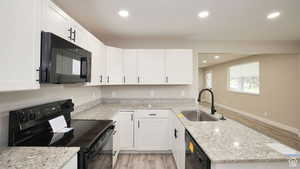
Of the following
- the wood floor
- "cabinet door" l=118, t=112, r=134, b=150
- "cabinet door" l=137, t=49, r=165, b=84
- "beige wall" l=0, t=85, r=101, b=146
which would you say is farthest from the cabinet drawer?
"beige wall" l=0, t=85, r=101, b=146

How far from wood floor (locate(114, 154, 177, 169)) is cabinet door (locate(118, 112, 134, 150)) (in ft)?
0.61

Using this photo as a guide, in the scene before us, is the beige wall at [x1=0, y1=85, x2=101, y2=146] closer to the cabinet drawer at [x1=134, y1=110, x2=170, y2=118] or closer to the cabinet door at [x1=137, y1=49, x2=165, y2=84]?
the cabinet drawer at [x1=134, y1=110, x2=170, y2=118]

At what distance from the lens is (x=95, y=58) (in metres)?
2.20

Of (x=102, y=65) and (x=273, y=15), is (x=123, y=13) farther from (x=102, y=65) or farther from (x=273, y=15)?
Result: (x=273, y=15)

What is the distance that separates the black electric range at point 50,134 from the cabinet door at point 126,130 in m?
0.97

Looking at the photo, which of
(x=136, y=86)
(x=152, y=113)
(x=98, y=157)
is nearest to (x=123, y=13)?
(x=136, y=86)

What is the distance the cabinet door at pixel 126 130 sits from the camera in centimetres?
262

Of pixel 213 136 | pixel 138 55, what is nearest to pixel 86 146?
pixel 213 136

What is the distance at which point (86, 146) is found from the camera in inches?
44.0

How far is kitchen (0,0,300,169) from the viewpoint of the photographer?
96 centimetres

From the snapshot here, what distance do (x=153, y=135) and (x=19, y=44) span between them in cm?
235

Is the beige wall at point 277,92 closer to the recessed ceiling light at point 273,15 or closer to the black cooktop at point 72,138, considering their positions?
the recessed ceiling light at point 273,15

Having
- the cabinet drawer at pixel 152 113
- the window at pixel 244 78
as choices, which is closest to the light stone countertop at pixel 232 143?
the cabinet drawer at pixel 152 113

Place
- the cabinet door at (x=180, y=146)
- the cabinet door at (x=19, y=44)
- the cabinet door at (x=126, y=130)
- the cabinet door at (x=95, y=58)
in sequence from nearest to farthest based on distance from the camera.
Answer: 1. the cabinet door at (x=19, y=44)
2. the cabinet door at (x=180, y=146)
3. the cabinet door at (x=95, y=58)
4. the cabinet door at (x=126, y=130)
